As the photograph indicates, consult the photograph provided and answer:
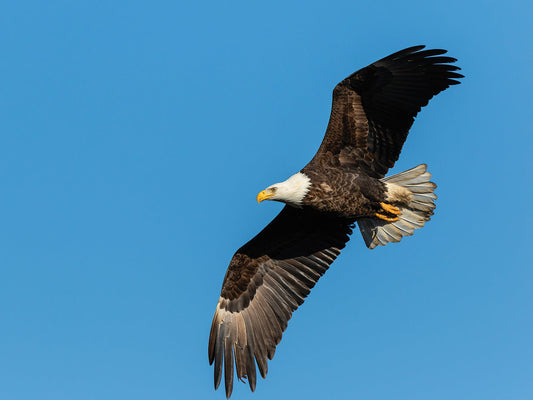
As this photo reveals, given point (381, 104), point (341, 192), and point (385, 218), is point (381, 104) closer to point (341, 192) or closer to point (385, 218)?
point (341, 192)

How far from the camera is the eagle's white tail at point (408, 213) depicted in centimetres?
1061

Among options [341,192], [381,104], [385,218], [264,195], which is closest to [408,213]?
[385,218]

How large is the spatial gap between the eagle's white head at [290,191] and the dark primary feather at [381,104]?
0.41 meters

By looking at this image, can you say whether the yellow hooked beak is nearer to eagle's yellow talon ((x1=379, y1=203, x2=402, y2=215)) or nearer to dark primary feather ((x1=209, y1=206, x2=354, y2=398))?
dark primary feather ((x1=209, y1=206, x2=354, y2=398))

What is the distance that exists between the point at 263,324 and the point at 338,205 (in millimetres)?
2117

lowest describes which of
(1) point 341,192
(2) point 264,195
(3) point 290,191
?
(1) point 341,192

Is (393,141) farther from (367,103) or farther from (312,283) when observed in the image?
(312,283)

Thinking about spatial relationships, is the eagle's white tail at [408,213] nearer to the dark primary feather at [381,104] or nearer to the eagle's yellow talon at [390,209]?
the eagle's yellow talon at [390,209]

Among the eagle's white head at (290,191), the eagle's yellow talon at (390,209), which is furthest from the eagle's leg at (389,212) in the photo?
the eagle's white head at (290,191)

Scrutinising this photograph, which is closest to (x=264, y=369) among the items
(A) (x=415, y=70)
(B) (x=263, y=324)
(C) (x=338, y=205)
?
(B) (x=263, y=324)

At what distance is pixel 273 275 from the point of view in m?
11.1

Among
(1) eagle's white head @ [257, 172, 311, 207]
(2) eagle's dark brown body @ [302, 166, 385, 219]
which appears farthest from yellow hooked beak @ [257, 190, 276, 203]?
(2) eagle's dark brown body @ [302, 166, 385, 219]

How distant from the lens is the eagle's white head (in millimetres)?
9820

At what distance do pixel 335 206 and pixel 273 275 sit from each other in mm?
1704
